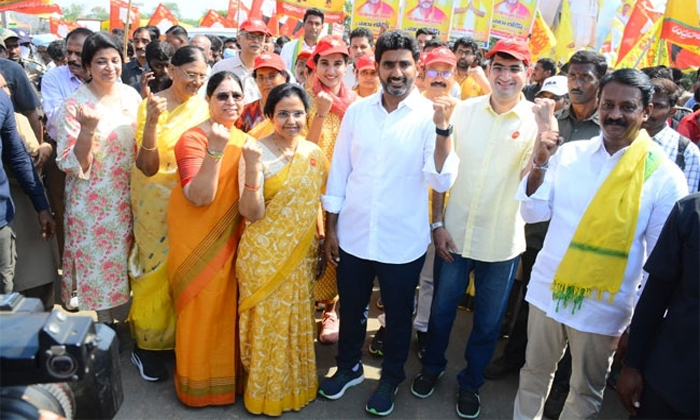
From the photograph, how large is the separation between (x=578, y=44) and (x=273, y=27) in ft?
20.7

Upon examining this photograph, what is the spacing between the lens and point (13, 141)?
2.65 m

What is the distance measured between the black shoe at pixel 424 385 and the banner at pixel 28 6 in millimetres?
6108

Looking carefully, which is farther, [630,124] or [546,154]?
[546,154]

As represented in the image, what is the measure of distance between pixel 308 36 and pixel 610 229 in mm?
4107

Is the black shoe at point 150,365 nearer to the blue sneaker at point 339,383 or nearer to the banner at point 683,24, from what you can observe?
the blue sneaker at point 339,383

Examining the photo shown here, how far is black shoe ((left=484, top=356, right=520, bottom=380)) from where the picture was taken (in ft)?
9.75

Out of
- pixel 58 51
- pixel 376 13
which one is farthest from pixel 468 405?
pixel 58 51

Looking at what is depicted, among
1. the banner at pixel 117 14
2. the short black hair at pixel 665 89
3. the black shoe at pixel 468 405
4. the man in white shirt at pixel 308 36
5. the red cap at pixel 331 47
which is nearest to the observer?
the black shoe at pixel 468 405

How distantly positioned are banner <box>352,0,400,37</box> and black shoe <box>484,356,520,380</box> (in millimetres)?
6065

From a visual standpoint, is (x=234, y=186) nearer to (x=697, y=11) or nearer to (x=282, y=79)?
(x=282, y=79)

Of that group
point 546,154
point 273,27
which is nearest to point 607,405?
point 546,154

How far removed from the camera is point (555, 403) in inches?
106

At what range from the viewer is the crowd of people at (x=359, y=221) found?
202 centimetres

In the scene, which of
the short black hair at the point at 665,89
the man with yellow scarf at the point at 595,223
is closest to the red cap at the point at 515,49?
the man with yellow scarf at the point at 595,223
